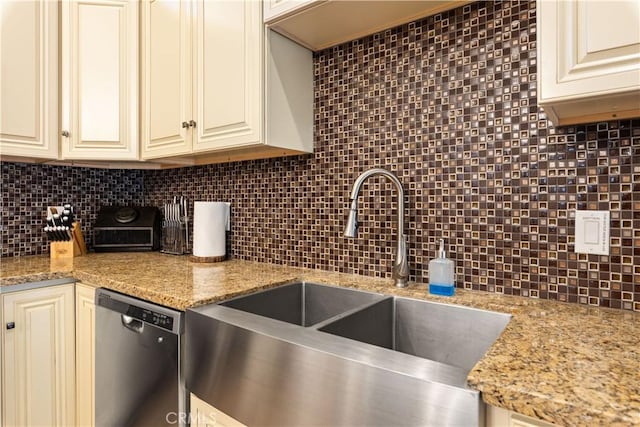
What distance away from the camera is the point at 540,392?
0.56 m

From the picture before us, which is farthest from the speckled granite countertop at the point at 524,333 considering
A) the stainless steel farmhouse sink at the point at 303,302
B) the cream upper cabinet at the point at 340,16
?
the cream upper cabinet at the point at 340,16

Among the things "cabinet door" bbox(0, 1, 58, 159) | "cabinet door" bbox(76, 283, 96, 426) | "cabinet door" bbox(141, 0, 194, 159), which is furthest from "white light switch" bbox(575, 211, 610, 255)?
"cabinet door" bbox(0, 1, 58, 159)

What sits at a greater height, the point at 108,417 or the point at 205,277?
the point at 205,277

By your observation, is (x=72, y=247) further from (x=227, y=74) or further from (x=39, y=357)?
(x=227, y=74)

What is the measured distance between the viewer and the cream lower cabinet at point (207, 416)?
3.04 feet

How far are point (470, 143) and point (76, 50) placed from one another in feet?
6.12

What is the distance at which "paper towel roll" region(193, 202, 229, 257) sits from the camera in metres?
1.73

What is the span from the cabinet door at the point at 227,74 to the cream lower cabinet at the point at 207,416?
0.89 metres

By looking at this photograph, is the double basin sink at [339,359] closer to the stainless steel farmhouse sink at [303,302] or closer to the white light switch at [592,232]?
the stainless steel farmhouse sink at [303,302]

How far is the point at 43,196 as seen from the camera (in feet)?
6.66

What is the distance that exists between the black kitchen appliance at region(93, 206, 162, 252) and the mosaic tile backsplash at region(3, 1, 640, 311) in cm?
92

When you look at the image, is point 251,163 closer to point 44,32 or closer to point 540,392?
point 44,32

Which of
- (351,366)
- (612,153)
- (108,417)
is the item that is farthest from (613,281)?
(108,417)

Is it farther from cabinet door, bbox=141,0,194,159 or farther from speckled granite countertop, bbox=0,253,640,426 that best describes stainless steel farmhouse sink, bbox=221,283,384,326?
cabinet door, bbox=141,0,194,159
